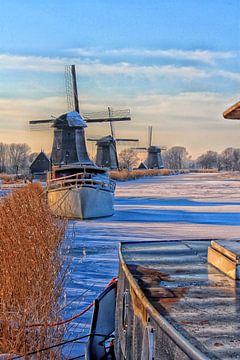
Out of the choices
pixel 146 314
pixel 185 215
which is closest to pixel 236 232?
pixel 185 215

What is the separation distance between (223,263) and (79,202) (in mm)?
16300

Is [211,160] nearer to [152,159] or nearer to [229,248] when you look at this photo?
[152,159]

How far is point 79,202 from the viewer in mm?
19875

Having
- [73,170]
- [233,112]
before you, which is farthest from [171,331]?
[73,170]

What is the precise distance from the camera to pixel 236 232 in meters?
14.8

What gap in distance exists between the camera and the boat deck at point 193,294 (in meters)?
2.40

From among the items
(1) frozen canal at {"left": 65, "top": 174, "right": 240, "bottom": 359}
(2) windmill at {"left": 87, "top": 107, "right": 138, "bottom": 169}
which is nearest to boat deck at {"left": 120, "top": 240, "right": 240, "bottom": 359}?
(1) frozen canal at {"left": 65, "top": 174, "right": 240, "bottom": 359}

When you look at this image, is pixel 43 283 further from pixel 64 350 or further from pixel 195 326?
pixel 195 326

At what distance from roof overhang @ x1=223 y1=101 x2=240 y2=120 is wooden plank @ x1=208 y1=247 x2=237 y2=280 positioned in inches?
47.4

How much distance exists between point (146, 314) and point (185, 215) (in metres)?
18.0

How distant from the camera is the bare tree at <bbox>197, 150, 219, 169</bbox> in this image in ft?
543

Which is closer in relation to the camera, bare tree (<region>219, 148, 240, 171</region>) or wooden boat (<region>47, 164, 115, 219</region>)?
wooden boat (<region>47, 164, 115, 219</region>)

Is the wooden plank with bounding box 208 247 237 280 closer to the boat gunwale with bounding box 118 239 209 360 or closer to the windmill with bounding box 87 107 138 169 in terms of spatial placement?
the boat gunwale with bounding box 118 239 209 360

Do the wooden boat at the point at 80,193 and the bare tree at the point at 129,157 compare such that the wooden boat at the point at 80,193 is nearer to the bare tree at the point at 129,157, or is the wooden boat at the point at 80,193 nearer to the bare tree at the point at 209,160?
the bare tree at the point at 129,157
